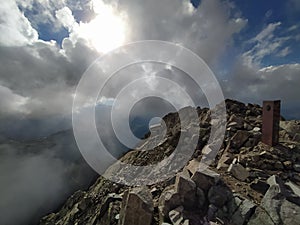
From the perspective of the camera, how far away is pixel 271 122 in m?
17.3

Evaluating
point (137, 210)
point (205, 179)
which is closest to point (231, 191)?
point (205, 179)

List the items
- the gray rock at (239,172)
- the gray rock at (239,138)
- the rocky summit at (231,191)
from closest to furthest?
the rocky summit at (231,191), the gray rock at (239,172), the gray rock at (239,138)

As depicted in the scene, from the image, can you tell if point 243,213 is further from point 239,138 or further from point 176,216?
point 239,138

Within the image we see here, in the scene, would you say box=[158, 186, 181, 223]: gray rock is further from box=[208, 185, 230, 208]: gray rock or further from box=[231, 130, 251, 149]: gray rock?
box=[231, 130, 251, 149]: gray rock

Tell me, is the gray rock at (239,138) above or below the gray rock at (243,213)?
Result: above

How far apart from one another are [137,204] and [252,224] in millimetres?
6259

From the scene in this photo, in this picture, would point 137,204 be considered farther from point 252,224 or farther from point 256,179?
point 256,179

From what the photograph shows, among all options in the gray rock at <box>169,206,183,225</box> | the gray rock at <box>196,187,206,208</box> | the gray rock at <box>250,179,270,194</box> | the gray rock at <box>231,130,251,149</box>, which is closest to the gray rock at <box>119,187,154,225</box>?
the gray rock at <box>169,206,183,225</box>

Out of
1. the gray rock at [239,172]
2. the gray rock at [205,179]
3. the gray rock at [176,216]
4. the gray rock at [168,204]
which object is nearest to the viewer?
the gray rock at [176,216]

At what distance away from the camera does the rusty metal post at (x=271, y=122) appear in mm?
17250

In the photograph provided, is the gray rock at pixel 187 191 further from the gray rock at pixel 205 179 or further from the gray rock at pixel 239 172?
the gray rock at pixel 239 172

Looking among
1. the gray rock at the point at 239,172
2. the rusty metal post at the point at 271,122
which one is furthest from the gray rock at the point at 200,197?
the rusty metal post at the point at 271,122

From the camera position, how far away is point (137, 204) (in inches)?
495

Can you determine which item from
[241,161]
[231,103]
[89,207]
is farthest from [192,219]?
[231,103]
